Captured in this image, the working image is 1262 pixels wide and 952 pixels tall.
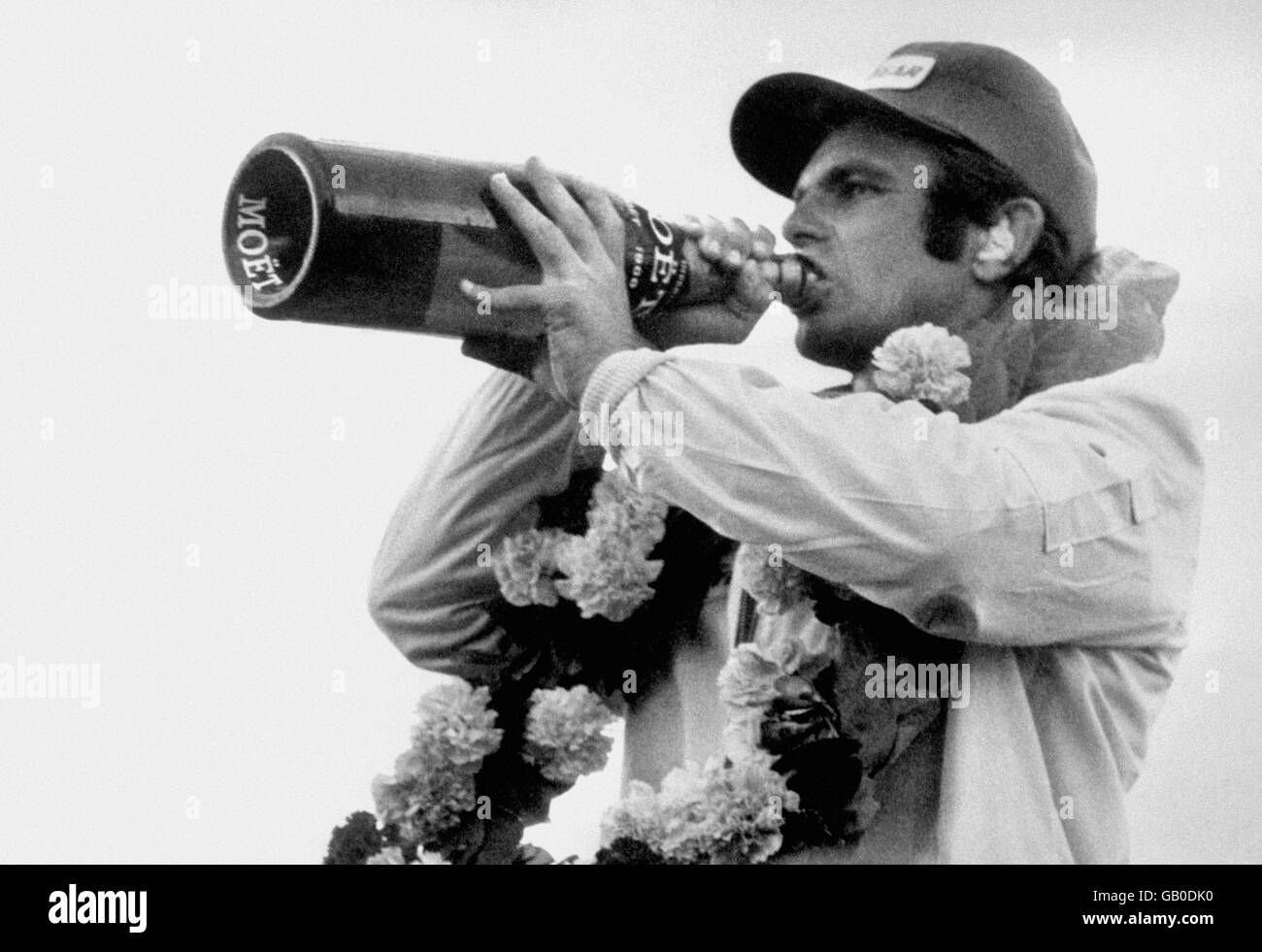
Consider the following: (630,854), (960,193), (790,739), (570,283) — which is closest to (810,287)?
(960,193)

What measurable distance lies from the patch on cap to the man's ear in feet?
0.63

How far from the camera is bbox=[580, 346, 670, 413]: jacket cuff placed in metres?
2.51

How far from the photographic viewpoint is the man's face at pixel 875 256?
2.79 meters

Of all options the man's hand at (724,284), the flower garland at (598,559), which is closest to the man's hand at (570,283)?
the man's hand at (724,284)

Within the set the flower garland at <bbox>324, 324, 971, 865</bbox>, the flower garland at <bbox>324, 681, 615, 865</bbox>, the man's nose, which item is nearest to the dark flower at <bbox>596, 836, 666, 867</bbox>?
the flower garland at <bbox>324, 324, 971, 865</bbox>

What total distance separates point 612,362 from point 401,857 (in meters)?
0.73

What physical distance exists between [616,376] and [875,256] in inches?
17.6

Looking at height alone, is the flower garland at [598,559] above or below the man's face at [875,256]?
below

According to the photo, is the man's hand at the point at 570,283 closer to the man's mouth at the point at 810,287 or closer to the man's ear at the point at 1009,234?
the man's mouth at the point at 810,287

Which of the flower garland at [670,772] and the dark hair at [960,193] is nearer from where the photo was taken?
the flower garland at [670,772]

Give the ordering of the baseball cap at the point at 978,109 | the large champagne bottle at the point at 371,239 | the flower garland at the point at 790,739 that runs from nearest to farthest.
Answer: the large champagne bottle at the point at 371,239, the flower garland at the point at 790,739, the baseball cap at the point at 978,109

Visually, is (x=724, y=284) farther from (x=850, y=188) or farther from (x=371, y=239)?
(x=371, y=239)

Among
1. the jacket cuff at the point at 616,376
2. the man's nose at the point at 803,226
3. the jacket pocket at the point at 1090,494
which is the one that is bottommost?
the jacket pocket at the point at 1090,494

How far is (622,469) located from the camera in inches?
100
